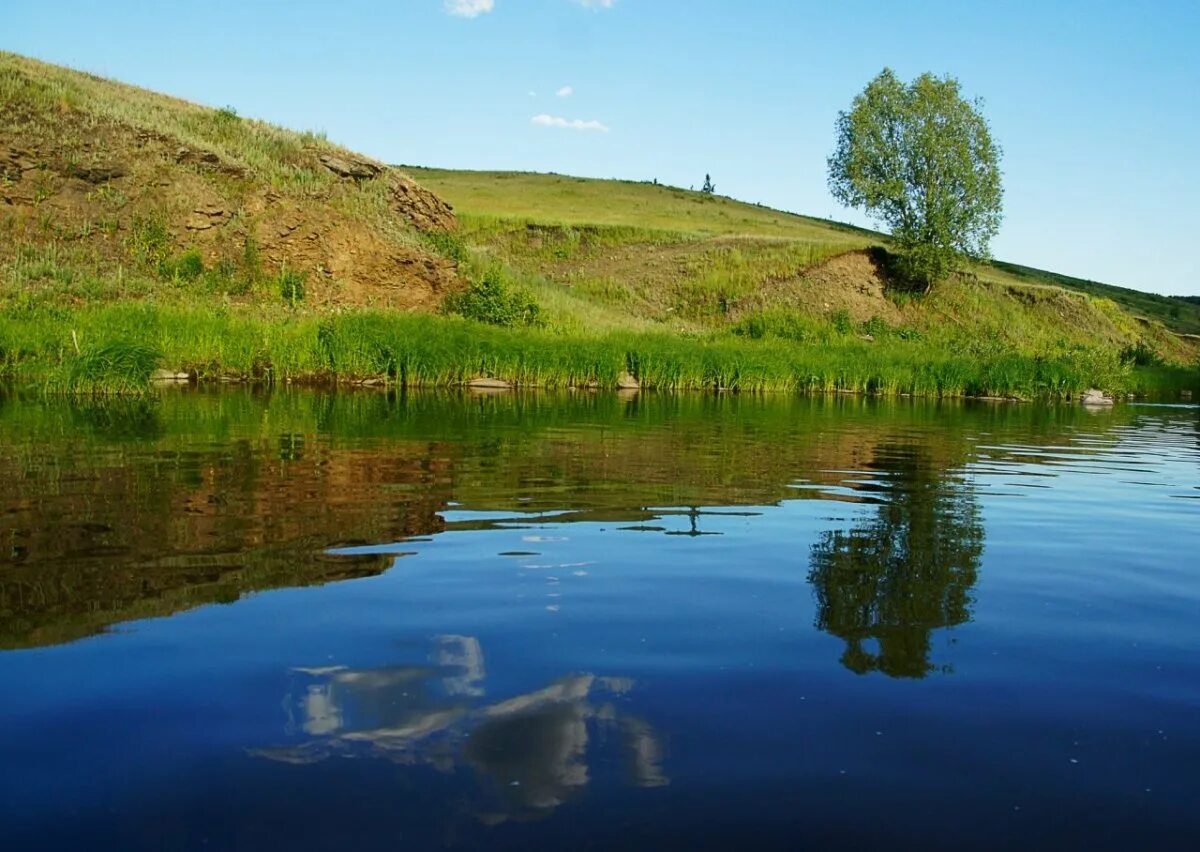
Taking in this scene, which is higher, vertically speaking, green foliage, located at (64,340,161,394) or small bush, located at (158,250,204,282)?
small bush, located at (158,250,204,282)

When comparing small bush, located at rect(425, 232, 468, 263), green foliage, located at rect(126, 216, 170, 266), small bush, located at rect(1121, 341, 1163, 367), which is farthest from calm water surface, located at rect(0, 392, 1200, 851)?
small bush, located at rect(1121, 341, 1163, 367)

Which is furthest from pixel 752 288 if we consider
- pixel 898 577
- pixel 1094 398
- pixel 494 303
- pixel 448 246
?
pixel 898 577

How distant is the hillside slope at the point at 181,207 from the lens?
35875 millimetres

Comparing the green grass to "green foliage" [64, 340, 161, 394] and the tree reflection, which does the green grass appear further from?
the tree reflection

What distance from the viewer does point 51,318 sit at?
27.4m

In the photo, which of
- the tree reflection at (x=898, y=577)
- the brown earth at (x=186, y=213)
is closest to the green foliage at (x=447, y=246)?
the brown earth at (x=186, y=213)

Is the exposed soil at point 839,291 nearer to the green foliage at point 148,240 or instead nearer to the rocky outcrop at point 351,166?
the rocky outcrop at point 351,166

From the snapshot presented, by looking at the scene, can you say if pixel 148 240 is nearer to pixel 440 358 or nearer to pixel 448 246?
pixel 448 246

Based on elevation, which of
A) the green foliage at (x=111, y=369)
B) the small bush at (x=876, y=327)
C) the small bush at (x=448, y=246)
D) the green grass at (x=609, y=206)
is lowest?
the green foliage at (x=111, y=369)

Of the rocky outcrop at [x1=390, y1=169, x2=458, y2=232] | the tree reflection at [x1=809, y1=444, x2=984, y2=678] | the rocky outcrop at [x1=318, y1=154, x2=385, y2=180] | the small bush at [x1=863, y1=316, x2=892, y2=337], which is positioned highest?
the rocky outcrop at [x1=318, y1=154, x2=385, y2=180]

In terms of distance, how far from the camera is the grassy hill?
29234 mm

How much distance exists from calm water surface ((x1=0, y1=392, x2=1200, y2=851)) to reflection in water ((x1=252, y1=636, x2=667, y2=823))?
0.6 inches

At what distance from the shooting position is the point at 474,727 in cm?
408

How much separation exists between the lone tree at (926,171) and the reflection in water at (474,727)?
54.8m
